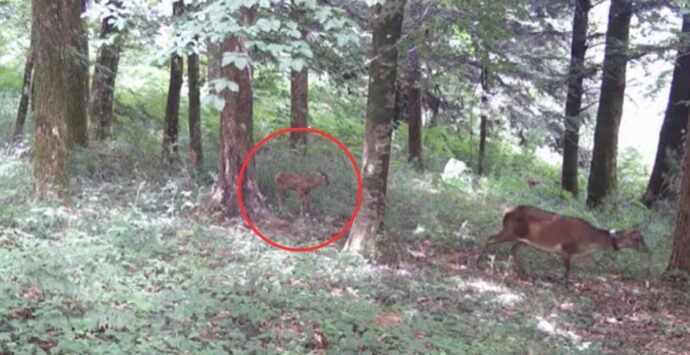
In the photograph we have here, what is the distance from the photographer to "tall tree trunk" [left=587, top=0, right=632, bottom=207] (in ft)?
50.0

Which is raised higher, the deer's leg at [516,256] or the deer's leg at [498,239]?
the deer's leg at [498,239]

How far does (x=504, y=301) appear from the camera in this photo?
7414 mm

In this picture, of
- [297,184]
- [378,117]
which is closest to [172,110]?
[297,184]

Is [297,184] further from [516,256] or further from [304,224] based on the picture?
[516,256]

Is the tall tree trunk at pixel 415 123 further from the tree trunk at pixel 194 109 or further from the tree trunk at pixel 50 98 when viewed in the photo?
the tree trunk at pixel 50 98

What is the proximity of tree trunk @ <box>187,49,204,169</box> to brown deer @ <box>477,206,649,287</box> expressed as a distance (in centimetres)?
564

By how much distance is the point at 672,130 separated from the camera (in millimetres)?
15445

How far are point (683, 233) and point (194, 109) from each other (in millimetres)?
8192

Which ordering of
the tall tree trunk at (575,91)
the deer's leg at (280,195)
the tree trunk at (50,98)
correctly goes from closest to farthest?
the tree trunk at (50,98)
the deer's leg at (280,195)
the tall tree trunk at (575,91)

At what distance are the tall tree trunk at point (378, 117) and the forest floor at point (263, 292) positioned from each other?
46 cm

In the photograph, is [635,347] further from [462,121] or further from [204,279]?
[462,121]

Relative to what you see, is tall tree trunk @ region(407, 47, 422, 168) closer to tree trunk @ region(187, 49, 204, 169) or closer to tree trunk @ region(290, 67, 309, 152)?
tree trunk @ region(290, 67, 309, 152)

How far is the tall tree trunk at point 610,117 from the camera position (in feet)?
50.0

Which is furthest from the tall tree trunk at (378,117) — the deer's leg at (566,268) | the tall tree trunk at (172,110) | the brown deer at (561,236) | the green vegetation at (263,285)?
the tall tree trunk at (172,110)
